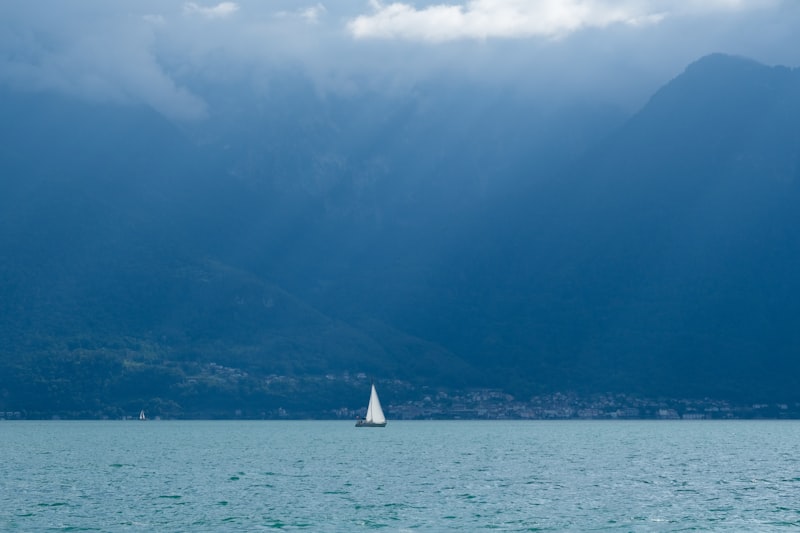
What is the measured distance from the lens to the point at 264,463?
479 feet

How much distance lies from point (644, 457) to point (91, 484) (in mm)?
70229

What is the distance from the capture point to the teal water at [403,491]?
278 ft

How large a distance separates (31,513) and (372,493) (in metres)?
27.5

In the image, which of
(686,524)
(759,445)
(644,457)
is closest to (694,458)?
(644,457)

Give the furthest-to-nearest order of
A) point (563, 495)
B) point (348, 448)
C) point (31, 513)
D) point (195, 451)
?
point (348, 448), point (195, 451), point (563, 495), point (31, 513)

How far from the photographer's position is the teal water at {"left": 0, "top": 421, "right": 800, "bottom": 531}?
278ft

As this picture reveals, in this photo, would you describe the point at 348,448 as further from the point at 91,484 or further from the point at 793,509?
the point at 793,509

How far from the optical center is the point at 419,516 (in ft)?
287

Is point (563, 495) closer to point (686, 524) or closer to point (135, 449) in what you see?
point (686, 524)

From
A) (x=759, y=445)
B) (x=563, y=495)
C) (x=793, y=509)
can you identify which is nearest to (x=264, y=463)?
(x=563, y=495)

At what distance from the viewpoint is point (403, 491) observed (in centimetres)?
10569

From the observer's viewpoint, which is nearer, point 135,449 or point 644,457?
point 644,457

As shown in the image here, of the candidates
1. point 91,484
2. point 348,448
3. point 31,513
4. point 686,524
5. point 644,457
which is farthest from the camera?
point 348,448

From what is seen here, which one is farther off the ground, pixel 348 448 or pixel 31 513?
pixel 348 448
